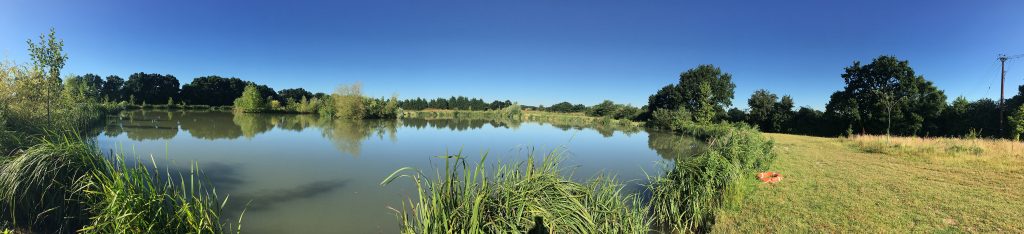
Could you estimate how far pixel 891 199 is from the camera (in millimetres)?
6750

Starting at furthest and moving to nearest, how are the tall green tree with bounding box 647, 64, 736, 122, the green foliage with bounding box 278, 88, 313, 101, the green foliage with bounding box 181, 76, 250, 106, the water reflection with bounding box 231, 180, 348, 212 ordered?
the green foliage with bounding box 278, 88, 313, 101
the green foliage with bounding box 181, 76, 250, 106
the tall green tree with bounding box 647, 64, 736, 122
the water reflection with bounding box 231, 180, 348, 212

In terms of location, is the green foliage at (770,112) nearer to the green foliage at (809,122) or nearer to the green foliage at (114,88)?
the green foliage at (809,122)

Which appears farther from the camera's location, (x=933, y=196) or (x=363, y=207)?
(x=363, y=207)

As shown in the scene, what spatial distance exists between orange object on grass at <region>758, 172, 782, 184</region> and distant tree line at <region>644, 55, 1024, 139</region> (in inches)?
473

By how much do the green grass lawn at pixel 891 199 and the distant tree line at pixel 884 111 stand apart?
10421 mm

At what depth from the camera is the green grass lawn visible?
5400 mm

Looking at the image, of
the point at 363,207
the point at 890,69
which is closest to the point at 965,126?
the point at 890,69

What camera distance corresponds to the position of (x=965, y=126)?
24.2 m

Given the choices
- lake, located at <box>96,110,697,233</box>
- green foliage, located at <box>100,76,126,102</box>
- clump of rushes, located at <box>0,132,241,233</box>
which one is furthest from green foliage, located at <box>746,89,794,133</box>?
green foliage, located at <box>100,76,126,102</box>

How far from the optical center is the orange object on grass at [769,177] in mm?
8936

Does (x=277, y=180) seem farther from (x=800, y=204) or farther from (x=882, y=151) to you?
(x=882, y=151)

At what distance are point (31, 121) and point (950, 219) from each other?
59.1 ft

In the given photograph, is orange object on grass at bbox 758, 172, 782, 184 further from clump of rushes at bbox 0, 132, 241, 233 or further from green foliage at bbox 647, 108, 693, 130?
green foliage at bbox 647, 108, 693, 130

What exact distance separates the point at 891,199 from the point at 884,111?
28106 millimetres
